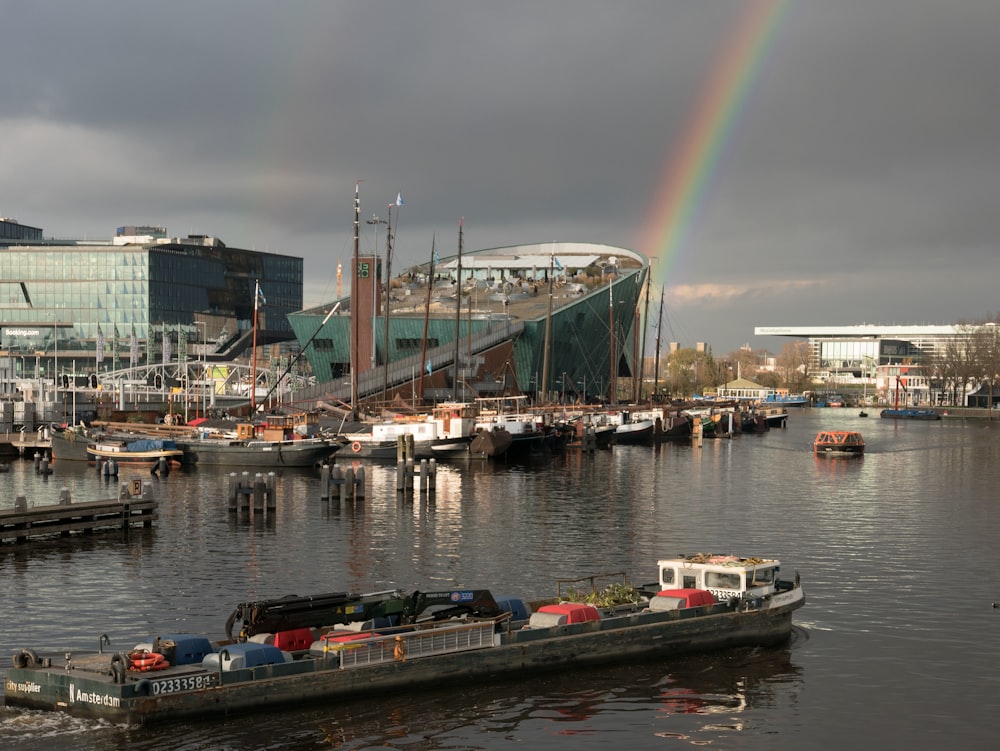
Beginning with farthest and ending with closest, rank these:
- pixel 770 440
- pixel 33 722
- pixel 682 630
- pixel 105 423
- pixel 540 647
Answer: pixel 770 440, pixel 105 423, pixel 682 630, pixel 540 647, pixel 33 722

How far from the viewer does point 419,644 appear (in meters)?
33.6

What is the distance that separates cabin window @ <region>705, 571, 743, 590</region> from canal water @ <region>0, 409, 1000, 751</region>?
8.21 ft

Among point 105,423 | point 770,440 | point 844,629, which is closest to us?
point 844,629

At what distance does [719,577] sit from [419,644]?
11.7 meters

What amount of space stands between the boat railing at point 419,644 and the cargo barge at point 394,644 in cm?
4

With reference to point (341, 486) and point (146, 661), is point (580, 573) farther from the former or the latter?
point (341, 486)

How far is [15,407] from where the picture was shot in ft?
465

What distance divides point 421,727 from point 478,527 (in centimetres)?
3675

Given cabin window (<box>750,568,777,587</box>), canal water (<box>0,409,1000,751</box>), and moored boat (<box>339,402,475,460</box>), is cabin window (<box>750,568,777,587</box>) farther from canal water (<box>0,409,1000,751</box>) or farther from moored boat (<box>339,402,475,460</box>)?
moored boat (<box>339,402,475,460</box>)

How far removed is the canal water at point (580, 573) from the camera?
30812mm

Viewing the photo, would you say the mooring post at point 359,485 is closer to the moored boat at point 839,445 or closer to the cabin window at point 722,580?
the cabin window at point 722,580

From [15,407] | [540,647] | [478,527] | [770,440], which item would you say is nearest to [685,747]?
[540,647]

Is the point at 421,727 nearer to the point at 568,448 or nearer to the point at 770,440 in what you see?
the point at 568,448

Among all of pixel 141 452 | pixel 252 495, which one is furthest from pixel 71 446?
pixel 252 495
